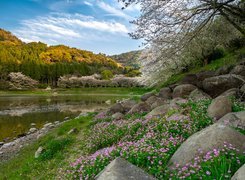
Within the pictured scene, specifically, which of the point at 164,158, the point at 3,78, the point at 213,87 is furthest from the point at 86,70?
the point at 164,158

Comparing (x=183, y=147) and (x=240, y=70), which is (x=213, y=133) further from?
(x=240, y=70)

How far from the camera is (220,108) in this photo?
34.1 ft

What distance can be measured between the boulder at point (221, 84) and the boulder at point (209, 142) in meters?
9.55

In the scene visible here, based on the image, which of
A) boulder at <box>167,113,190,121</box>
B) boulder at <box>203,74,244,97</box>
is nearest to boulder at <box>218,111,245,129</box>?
boulder at <box>167,113,190,121</box>

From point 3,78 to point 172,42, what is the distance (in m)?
114

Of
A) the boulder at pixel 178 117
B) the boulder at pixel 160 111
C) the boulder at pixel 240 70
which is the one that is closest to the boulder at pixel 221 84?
the boulder at pixel 240 70

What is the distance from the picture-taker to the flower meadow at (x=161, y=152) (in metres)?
5.45

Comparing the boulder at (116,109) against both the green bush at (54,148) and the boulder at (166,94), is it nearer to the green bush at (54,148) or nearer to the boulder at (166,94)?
the boulder at (166,94)

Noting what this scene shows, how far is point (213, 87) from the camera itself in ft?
55.2

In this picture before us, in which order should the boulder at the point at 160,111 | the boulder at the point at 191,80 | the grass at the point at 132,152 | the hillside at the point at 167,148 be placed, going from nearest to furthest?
1. the hillside at the point at 167,148
2. the grass at the point at 132,152
3. the boulder at the point at 160,111
4. the boulder at the point at 191,80

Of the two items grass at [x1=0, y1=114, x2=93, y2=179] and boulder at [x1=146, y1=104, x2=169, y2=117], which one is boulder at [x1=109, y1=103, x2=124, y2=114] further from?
boulder at [x1=146, y1=104, x2=169, y2=117]

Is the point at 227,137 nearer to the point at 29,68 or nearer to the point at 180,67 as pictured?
the point at 180,67

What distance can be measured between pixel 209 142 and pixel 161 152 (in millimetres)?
1277

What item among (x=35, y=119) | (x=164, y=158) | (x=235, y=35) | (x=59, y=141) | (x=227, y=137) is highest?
(x=235, y=35)
